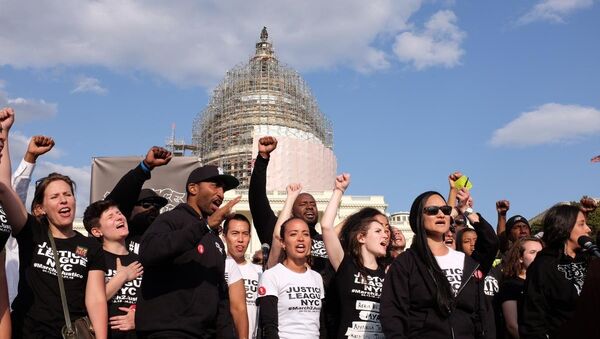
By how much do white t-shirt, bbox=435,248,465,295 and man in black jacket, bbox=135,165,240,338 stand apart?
58.5 inches

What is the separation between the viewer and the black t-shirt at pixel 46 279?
4.22 metres

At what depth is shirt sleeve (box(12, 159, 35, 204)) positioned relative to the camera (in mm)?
5031

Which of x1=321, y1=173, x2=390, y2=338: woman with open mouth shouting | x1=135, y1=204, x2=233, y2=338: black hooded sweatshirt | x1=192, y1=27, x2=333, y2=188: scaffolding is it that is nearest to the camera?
x1=135, y1=204, x2=233, y2=338: black hooded sweatshirt

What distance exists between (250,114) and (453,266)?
64.5 metres

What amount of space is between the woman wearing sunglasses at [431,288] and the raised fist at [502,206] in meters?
3.34

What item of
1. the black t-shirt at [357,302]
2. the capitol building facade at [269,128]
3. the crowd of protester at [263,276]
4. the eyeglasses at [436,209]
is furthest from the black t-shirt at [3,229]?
the capitol building facade at [269,128]

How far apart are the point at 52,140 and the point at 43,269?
1227 millimetres

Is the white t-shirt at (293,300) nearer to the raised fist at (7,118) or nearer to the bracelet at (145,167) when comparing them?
the bracelet at (145,167)

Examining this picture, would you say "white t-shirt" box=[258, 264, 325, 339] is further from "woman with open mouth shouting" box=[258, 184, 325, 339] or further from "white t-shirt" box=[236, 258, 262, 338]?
"white t-shirt" box=[236, 258, 262, 338]

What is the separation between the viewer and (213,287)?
4453 mm

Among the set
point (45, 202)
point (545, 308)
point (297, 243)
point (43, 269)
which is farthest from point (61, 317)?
point (545, 308)

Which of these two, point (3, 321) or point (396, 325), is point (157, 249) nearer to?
point (3, 321)

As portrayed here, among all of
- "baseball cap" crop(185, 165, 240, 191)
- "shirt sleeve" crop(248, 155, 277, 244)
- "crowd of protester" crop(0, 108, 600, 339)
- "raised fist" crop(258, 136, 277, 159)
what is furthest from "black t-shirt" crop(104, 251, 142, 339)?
"raised fist" crop(258, 136, 277, 159)

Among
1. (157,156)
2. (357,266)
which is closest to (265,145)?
(157,156)
